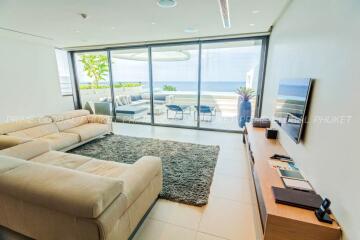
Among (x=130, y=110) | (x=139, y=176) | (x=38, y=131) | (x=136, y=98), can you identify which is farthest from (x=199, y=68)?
(x=38, y=131)

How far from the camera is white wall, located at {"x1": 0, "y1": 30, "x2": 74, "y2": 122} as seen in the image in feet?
13.7

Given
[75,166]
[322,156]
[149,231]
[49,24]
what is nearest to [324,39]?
[322,156]

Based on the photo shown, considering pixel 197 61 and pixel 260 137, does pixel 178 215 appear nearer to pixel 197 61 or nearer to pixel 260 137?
pixel 260 137

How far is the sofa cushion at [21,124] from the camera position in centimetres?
296

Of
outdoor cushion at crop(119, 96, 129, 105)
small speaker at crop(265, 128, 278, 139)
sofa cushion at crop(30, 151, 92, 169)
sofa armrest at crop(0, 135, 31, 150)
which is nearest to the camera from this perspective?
sofa cushion at crop(30, 151, 92, 169)

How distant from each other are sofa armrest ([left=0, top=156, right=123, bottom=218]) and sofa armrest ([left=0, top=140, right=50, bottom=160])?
2.88ft

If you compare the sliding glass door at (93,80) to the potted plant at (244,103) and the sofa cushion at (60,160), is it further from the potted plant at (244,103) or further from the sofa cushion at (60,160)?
the potted plant at (244,103)

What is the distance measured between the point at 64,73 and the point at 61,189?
6495 millimetres

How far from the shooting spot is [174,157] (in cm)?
323

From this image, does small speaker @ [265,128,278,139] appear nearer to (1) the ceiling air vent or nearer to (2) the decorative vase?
(2) the decorative vase

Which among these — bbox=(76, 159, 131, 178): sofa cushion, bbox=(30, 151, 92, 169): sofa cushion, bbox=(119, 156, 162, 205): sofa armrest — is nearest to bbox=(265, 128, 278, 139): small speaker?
bbox=(119, 156, 162, 205): sofa armrest

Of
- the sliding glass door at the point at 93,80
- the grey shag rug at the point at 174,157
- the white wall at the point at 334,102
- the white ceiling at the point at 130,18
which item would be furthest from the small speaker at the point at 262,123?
the sliding glass door at the point at 93,80

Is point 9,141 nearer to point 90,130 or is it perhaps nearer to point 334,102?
point 90,130

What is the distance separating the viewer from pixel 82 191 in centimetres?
113
